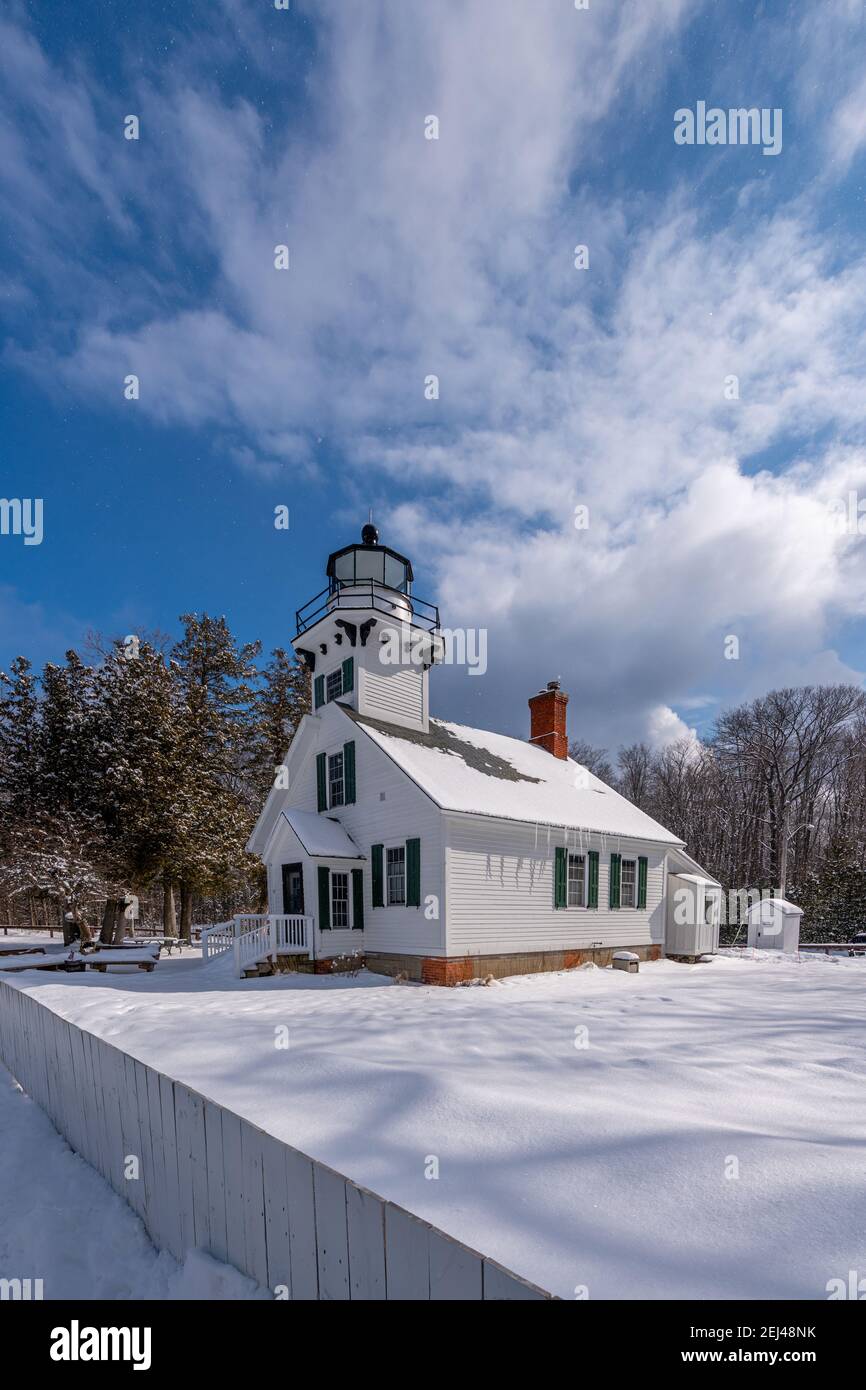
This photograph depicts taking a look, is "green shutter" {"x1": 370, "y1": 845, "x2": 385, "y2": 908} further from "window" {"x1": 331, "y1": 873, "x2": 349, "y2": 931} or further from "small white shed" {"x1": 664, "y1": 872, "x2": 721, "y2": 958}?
"small white shed" {"x1": 664, "y1": 872, "x2": 721, "y2": 958}

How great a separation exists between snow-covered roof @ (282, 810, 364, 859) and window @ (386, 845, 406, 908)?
961 millimetres

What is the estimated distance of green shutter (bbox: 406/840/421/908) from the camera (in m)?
13.2

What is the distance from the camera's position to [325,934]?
1387 centimetres

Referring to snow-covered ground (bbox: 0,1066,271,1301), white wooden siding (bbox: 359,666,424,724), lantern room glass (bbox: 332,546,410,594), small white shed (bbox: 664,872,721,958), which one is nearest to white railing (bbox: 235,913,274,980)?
white wooden siding (bbox: 359,666,424,724)

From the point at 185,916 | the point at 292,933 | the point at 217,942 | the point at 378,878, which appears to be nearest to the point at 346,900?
the point at 378,878

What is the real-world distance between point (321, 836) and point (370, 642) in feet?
17.9

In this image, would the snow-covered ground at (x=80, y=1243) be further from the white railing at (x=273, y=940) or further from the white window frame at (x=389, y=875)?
the white window frame at (x=389, y=875)

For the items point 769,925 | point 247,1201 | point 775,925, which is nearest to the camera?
point 247,1201

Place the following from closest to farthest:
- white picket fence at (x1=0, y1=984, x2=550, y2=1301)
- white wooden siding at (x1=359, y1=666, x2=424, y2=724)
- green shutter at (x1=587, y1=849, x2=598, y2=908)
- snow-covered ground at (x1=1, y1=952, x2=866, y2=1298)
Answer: white picket fence at (x1=0, y1=984, x2=550, y2=1301)
snow-covered ground at (x1=1, y1=952, x2=866, y2=1298)
green shutter at (x1=587, y1=849, x2=598, y2=908)
white wooden siding at (x1=359, y1=666, x2=424, y2=724)

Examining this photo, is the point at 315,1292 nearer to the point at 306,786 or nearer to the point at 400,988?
the point at 400,988

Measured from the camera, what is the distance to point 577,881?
52.6 ft

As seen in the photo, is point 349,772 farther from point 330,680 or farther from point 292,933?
point 292,933

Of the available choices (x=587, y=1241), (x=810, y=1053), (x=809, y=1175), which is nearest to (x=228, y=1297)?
(x=587, y=1241)
